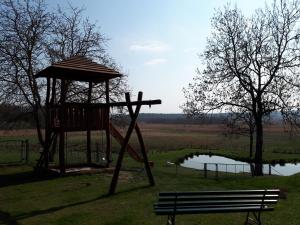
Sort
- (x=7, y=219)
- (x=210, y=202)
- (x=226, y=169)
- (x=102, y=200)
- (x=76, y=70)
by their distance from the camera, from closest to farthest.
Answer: (x=210, y=202) < (x=7, y=219) < (x=102, y=200) < (x=76, y=70) < (x=226, y=169)

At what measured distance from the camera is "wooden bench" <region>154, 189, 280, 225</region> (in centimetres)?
820

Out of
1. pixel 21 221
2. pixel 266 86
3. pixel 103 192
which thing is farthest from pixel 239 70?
pixel 21 221

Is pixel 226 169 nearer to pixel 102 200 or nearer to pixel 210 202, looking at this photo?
pixel 102 200

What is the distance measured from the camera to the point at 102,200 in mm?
13242

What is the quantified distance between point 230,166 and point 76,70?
60.7 ft

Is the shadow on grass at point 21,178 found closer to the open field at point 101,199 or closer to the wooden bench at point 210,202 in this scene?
the open field at point 101,199

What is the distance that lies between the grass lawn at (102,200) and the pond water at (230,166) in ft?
34.0

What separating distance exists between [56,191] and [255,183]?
762 centimetres

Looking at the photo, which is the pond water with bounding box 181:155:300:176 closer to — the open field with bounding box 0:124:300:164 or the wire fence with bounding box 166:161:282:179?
the wire fence with bounding box 166:161:282:179

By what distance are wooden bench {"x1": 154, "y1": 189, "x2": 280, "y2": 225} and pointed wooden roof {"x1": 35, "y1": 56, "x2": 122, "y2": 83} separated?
11162 millimetres

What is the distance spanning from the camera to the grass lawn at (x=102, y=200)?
1038 centimetres

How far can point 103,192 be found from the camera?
14.7 metres

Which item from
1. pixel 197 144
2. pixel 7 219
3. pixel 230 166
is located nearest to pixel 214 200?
pixel 7 219

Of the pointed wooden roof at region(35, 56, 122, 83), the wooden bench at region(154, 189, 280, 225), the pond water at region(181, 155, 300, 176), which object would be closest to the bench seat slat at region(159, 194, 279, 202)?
the wooden bench at region(154, 189, 280, 225)
